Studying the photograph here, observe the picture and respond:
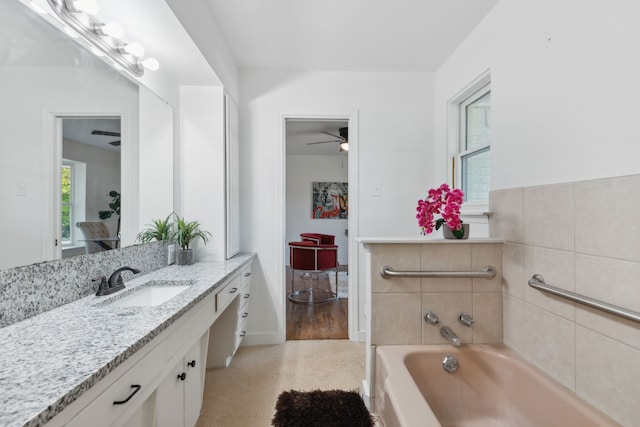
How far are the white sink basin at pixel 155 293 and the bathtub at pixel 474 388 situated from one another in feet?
3.75

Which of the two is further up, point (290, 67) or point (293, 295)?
point (290, 67)

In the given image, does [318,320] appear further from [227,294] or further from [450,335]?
[450,335]

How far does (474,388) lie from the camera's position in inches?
54.3

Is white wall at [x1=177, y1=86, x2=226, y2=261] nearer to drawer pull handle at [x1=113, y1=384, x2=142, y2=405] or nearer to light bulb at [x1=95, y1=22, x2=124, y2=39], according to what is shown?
light bulb at [x1=95, y1=22, x2=124, y2=39]

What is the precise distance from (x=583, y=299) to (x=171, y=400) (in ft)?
5.41

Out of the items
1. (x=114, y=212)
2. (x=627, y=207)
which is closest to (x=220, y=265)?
(x=114, y=212)

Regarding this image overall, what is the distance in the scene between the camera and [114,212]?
148 centimetres

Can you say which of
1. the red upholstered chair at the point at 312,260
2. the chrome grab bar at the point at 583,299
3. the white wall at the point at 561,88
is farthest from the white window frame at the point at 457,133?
the red upholstered chair at the point at 312,260

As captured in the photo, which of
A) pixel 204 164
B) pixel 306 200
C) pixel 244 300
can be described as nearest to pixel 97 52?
pixel 204 164

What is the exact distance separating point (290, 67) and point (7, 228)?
2.15 m

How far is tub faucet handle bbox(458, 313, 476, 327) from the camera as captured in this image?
1.47 meters

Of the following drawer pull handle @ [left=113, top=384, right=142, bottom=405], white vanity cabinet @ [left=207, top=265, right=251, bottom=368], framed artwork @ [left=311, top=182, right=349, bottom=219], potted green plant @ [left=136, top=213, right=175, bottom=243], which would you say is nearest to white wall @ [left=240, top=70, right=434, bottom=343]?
white vanity cabinet @ [left=207, top=265, right=251, bottom=368]

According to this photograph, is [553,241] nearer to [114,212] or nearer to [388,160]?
[388,160]

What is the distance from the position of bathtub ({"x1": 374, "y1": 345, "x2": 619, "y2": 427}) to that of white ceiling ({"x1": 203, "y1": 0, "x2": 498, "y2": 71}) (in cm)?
203
